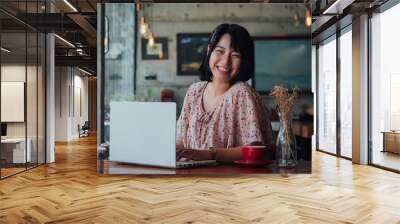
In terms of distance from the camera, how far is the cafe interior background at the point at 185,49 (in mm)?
5902

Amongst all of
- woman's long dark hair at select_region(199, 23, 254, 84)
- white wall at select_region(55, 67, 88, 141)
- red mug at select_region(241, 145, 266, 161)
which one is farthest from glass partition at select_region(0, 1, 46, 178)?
white wall at select_region(55, 67, 88, 141)

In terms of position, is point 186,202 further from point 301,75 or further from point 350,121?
point 350,121

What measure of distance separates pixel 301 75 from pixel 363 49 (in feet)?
7.60

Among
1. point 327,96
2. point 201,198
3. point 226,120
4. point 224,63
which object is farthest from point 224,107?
point 327,96

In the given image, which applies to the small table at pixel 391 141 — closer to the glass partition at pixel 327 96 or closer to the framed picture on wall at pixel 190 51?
the glass partition at pixel 327 96

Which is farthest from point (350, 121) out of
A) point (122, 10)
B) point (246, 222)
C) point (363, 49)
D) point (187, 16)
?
point (246, 222)

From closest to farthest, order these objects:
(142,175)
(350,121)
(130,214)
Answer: (130,214)
(142,175)
(350,121)

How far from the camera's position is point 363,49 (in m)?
7.63

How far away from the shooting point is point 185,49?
593cm

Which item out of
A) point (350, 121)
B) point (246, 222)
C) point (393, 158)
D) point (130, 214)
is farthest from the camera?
Result: point (350, 121)

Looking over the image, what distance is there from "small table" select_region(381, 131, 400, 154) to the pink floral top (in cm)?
222

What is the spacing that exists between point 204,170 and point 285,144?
117 centimetres

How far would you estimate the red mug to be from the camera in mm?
5688

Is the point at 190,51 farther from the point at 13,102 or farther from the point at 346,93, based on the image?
the point at 346,93
